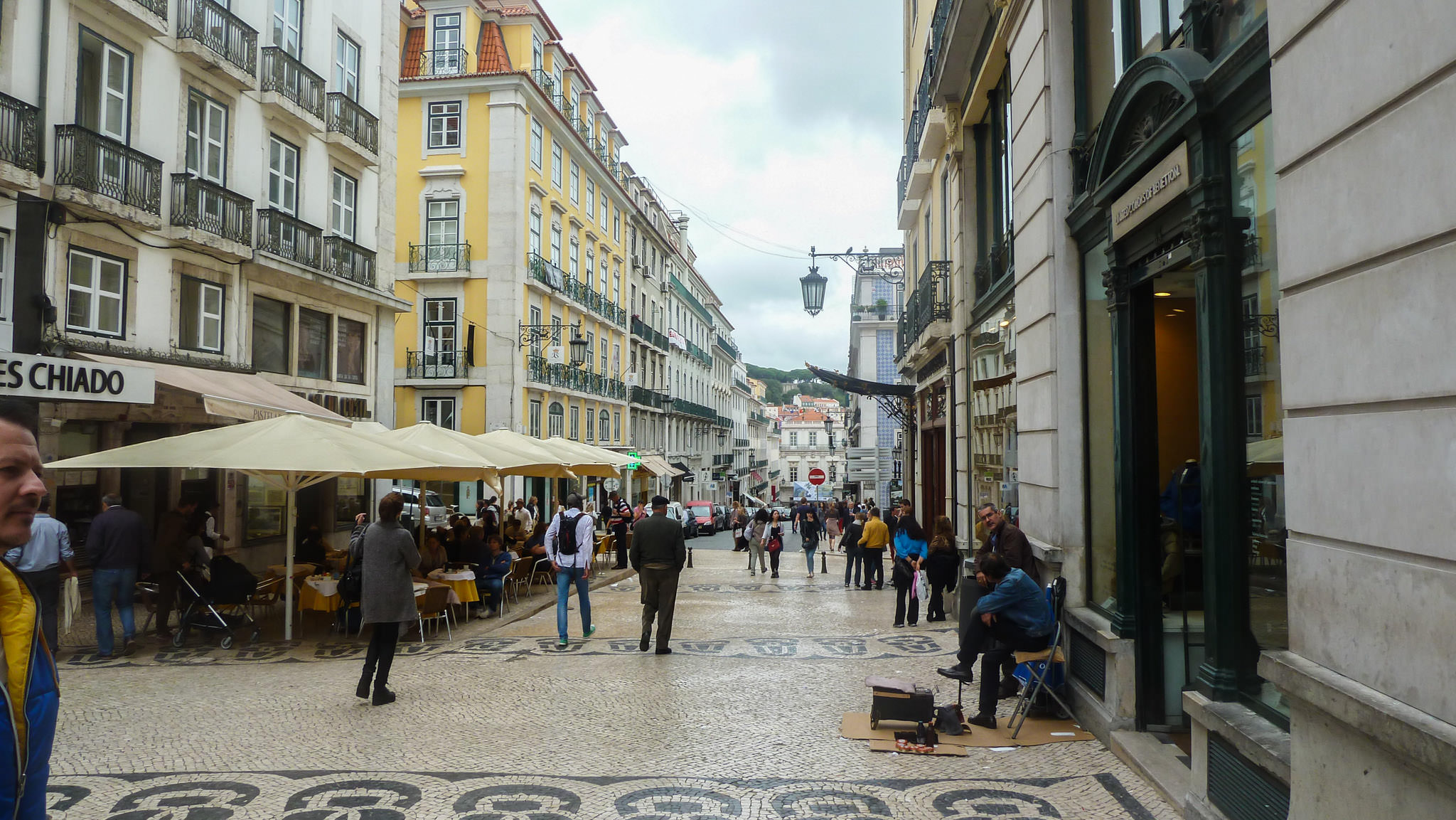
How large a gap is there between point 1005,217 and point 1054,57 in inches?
139

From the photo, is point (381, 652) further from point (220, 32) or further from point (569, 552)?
point (220, 32)

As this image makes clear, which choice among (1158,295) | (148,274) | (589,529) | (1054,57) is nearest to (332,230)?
(148,274)

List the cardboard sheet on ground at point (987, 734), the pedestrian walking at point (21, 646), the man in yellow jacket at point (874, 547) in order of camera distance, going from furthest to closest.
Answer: the man in yellow jacket at point (874, 547) → the cardboard sheet on ground at point (987, 734) → the pedestrian walking at point (21, 646)

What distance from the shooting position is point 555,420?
3538 cm

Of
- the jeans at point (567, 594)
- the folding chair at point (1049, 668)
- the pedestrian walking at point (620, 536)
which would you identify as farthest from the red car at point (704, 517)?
the folding chair at point (1049, 668)

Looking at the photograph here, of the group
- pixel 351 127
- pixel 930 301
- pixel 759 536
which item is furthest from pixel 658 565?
pixel 351 127

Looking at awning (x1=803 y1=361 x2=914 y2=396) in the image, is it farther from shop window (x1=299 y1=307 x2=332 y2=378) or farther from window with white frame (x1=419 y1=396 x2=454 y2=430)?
window with white frame (x1=419 y1=396 x2=454 y2=430)

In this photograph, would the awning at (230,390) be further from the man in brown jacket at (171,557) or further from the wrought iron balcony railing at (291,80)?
the wrought iron balcony railing at (291,80)

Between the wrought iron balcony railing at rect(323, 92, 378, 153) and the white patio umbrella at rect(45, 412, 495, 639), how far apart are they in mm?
11687

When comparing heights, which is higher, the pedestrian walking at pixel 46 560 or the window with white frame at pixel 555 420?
the window with white frame at pixel 555 420

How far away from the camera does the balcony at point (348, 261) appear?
1994 cm

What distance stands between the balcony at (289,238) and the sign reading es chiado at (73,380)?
18.7 feet

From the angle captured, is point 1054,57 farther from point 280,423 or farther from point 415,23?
point 415,23

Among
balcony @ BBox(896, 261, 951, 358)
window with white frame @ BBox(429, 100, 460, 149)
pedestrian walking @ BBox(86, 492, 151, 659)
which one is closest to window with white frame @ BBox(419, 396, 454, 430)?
window with white frame @ BBox(429, 100, 460, 149)
